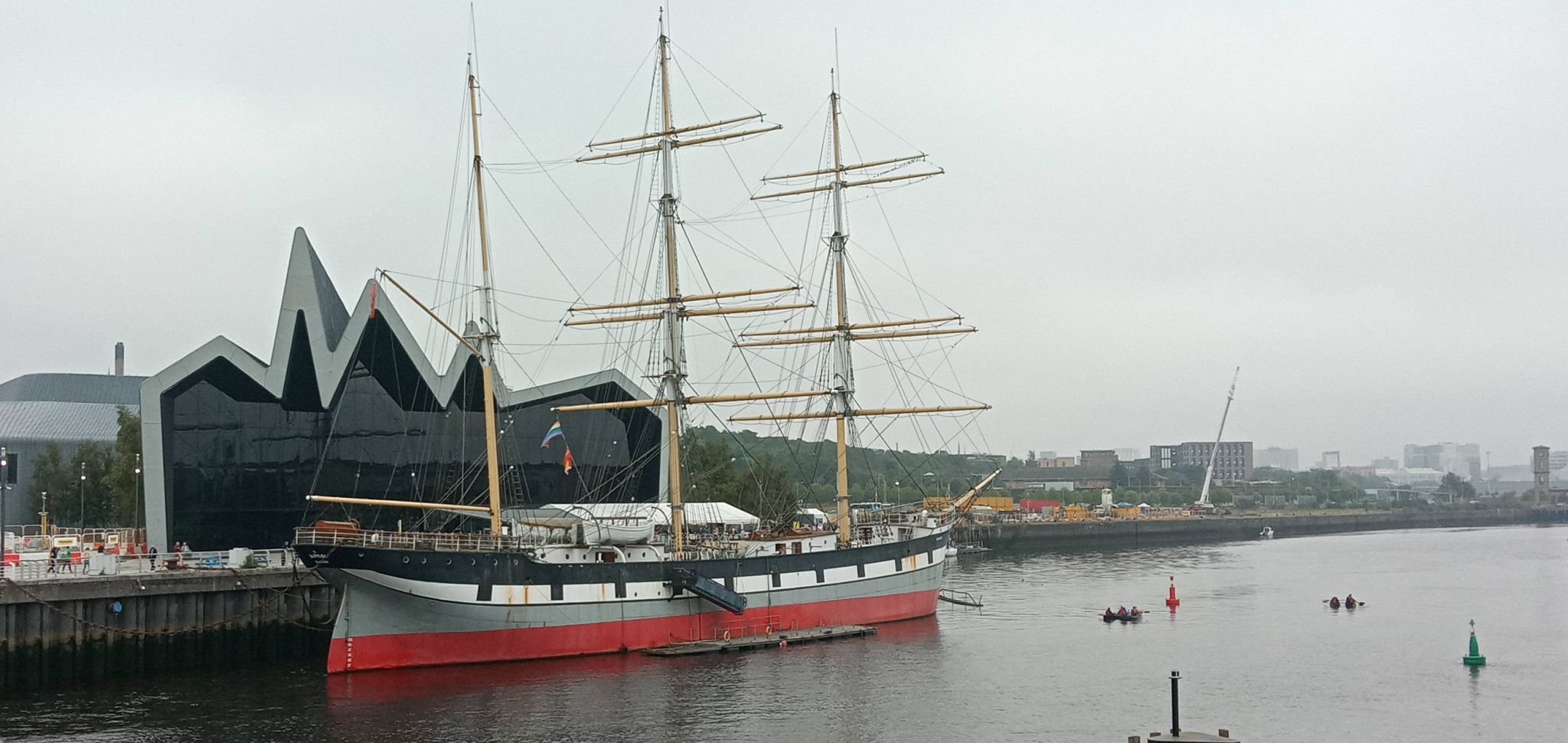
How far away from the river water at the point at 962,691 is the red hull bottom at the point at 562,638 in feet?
2.33

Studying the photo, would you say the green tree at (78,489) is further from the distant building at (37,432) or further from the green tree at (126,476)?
the green tree at (126,476)

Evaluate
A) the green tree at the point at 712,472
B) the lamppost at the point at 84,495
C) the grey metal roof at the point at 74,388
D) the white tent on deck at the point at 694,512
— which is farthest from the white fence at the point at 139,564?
the grey metal roof at the point at 74,388

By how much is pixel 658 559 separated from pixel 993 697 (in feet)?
47.1

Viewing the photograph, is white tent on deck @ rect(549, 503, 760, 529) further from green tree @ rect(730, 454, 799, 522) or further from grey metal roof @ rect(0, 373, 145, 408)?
grey metal roof @ rect(0, 373, 145, 408)

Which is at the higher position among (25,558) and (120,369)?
(120,369)

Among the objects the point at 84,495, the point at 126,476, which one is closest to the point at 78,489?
the point at 84,495

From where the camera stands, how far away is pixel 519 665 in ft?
138

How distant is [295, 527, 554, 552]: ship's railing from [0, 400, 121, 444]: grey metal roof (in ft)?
183

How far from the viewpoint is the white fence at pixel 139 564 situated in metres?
40.8

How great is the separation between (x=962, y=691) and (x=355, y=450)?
97.2 ft

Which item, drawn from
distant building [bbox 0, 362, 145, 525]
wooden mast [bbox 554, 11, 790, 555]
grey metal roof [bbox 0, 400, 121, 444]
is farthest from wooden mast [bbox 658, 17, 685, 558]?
grey metal roof [bbox 0, 400, 121, 444]

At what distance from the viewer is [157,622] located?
41.8 metres

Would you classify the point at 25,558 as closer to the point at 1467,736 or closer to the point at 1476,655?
the point at 1467,736

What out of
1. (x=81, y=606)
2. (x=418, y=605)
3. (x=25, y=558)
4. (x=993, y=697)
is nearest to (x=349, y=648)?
(x=418, y=605)
